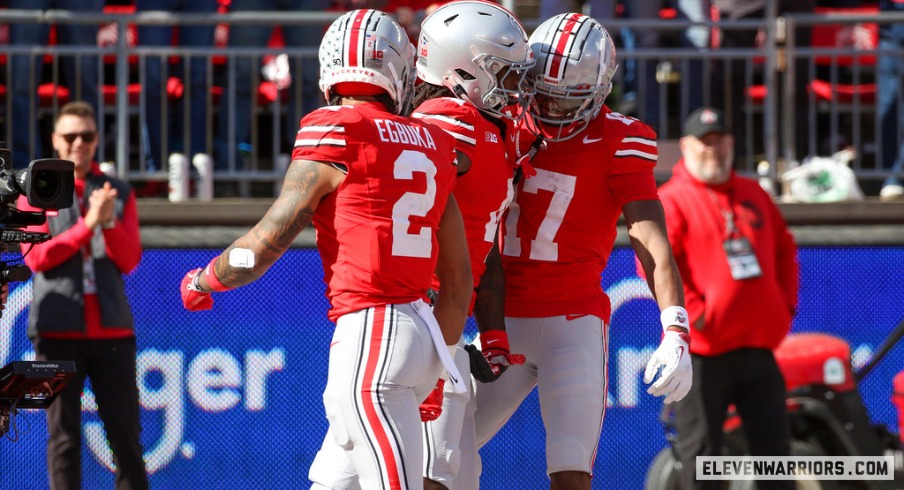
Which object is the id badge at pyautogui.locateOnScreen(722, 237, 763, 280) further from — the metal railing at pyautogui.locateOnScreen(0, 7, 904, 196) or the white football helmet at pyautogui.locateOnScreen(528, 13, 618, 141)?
the white football helmet at pyautogui.locateOnScreen(528, 13, 618, 141)

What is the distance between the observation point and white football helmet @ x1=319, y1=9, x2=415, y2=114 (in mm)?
4188

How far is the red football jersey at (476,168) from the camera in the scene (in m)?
4.54

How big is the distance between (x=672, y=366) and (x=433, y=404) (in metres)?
0.84

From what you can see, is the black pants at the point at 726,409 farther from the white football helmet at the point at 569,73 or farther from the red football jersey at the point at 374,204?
the red football jersey at the point at 374,204

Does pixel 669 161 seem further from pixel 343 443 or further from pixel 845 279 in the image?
pixel 343 443

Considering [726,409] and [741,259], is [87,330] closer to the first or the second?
[726,409]

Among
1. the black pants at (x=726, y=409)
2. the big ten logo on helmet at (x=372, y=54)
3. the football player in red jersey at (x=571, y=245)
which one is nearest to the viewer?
the big ten logo on helmet at (x=372, y=54)

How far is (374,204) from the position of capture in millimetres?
4043

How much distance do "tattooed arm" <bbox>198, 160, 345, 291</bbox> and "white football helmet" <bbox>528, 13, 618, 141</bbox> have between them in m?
1.12

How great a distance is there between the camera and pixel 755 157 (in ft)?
29.7

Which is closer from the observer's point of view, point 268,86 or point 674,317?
point 674,317

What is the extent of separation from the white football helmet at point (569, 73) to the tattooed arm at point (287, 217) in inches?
44.2

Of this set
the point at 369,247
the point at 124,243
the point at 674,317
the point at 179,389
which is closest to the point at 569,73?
the point at 674,317

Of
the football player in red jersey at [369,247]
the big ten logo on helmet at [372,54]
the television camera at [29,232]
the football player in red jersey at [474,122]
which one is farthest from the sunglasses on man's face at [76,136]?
the big ten logo on helmet at [372,54]
